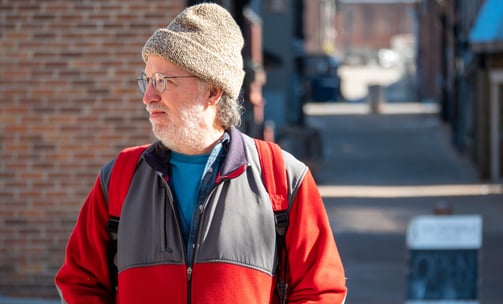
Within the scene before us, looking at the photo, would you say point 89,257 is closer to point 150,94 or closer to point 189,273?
point 189,273

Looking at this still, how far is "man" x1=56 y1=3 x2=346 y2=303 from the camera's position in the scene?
346 cm

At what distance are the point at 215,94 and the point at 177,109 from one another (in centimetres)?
14

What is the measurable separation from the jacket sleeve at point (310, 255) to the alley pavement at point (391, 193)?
6.05 metres

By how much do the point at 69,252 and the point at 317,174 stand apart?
880 inches

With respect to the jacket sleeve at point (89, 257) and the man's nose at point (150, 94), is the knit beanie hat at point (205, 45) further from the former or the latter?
the jacket sleeve at point (89, 257)

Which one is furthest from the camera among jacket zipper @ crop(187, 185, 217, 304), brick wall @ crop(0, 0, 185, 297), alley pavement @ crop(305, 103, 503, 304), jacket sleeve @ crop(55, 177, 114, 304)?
alley pavement @ crop(305, 103, 503, 304)

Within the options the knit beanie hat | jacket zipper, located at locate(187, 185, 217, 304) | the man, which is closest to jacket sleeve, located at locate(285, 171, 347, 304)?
the man

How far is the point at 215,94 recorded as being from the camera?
11.8ft

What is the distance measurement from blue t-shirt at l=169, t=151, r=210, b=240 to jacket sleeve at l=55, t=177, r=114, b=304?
22cm

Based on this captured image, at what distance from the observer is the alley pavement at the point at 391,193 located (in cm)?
1288

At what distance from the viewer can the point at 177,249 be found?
11.3ft

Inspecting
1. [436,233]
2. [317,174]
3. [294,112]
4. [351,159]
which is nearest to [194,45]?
[436,233]

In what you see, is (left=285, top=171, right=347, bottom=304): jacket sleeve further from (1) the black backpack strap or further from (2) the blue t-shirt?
(2) the blue t-shirt

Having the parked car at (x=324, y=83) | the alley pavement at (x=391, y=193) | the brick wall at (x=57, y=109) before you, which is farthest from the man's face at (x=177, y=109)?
the parked car at (x=324, y=83)
